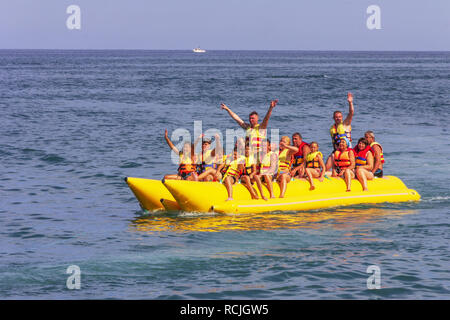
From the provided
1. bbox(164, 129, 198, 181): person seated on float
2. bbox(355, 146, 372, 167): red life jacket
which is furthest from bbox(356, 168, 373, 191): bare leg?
bbox(164, 129, 198, 181): person seated on float

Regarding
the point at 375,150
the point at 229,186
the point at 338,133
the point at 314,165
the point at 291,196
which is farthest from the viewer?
the point at 338,133

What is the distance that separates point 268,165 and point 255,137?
0.52 metres

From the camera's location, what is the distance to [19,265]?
779cm

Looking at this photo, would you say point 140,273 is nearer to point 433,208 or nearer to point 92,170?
point 433,208

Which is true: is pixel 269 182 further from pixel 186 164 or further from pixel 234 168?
pixel 186 164

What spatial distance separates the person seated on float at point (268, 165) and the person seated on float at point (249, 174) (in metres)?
0.10

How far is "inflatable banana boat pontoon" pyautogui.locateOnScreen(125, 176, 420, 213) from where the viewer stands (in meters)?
9.69

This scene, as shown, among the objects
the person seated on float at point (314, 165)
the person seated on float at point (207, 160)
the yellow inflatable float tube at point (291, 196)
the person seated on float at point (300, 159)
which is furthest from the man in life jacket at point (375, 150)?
the person seated on float at point (207, 160)

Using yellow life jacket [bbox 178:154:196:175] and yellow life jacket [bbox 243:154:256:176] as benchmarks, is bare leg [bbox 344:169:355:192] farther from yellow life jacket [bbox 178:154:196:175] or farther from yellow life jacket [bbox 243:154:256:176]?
yellow life jacket [bbox 178:154:196:175]

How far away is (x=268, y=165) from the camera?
10070mm

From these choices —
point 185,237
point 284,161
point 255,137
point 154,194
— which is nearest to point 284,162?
point 284,161

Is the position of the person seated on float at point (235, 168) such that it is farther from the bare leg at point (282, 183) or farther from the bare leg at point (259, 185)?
the bare leg at point (282, 183)

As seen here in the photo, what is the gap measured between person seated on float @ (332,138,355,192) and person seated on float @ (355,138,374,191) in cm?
14

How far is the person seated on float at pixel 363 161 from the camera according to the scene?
10719 mm
